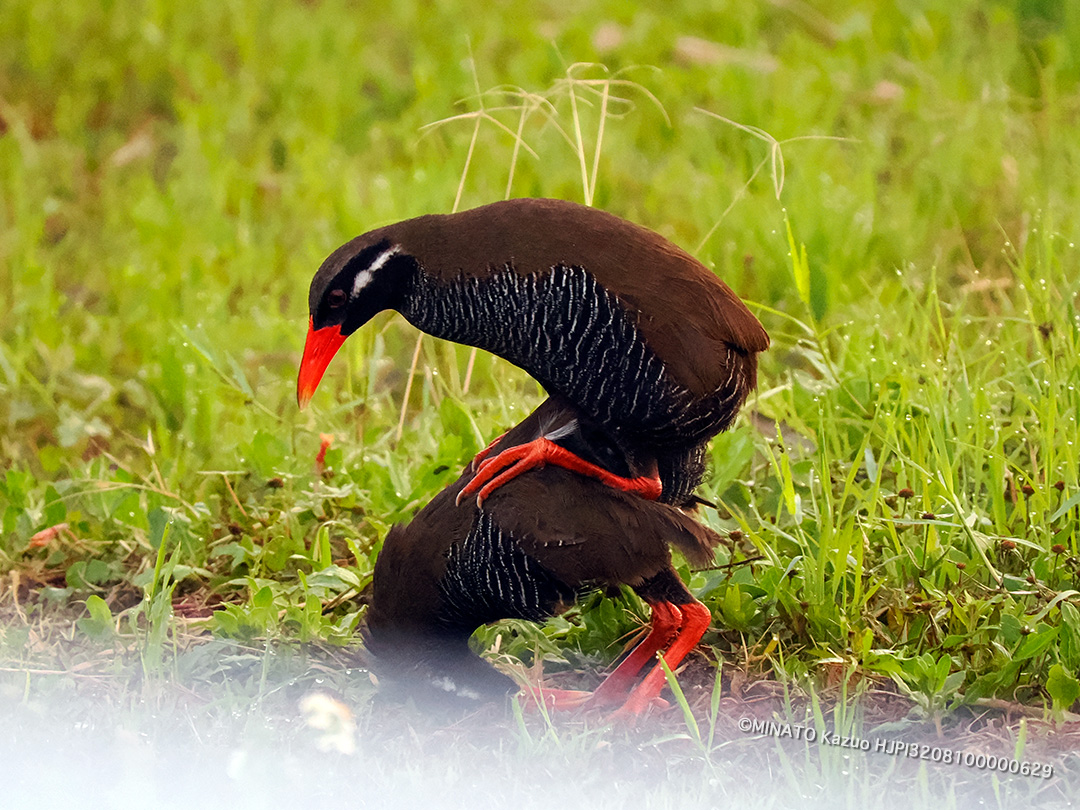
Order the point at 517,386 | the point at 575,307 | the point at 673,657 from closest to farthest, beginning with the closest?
the point at 575,307 → the point at 673,657 → the point at 517,386

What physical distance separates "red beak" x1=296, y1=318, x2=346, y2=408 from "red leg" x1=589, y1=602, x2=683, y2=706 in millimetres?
885

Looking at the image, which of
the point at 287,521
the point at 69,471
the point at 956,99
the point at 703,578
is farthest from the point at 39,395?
the point at 956,99

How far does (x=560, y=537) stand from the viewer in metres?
2.72

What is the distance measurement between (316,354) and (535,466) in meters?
0.54

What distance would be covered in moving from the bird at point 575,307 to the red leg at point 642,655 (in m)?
0.36

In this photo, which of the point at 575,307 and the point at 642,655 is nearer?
the point at 575,307

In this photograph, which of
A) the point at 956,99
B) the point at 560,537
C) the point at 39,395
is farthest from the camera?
the point at 956,99

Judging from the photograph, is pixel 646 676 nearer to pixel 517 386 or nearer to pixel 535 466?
pixel 535 466

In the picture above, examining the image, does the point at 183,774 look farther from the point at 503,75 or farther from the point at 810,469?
the point at 503,75

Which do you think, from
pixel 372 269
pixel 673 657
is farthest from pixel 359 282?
pixel 673 657

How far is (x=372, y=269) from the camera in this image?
2750 mm

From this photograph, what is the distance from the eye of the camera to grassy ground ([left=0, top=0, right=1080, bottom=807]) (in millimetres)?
2713

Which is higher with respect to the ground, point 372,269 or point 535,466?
point 372,269

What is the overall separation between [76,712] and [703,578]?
57.0 inches
